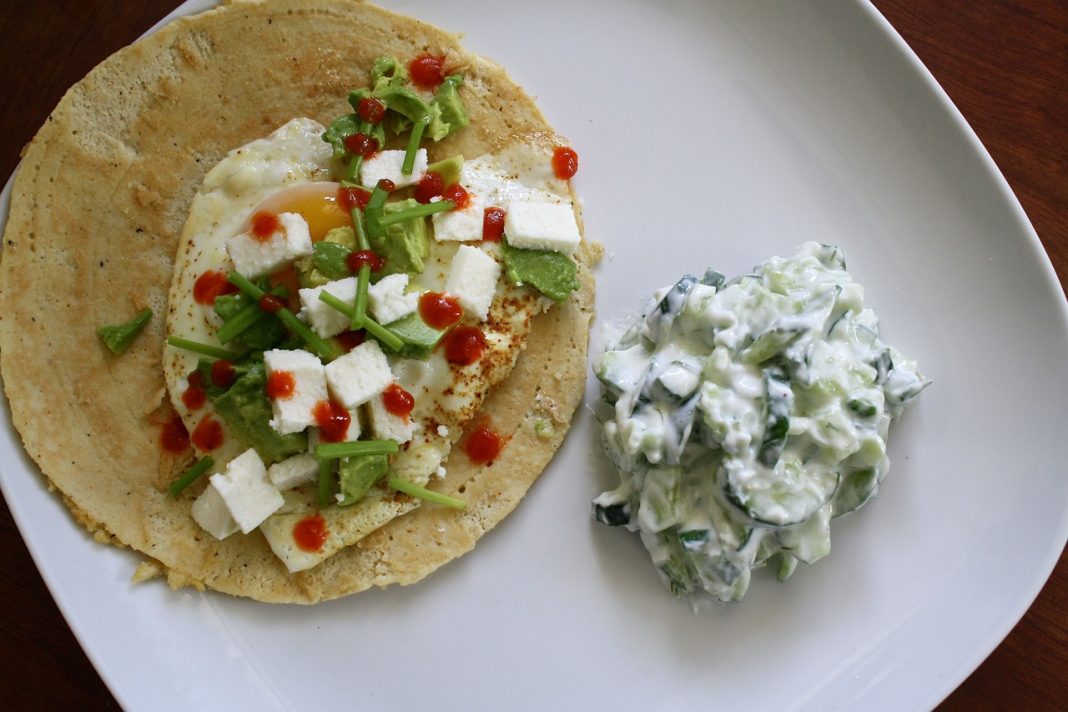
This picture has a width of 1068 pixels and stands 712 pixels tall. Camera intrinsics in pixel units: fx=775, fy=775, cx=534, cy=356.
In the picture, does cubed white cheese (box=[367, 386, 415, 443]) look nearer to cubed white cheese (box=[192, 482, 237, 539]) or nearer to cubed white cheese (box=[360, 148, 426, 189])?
cubed white cheese (box=[192, 482, 237, 539])

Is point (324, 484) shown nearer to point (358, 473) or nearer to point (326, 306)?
point (358, 473)

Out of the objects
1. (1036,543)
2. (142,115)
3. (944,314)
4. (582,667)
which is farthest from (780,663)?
(142,115)

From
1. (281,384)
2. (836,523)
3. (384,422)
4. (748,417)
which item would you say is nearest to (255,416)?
(281,384)

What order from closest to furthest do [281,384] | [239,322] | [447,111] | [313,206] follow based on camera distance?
[281,384]
[239,322]
[313,206]
[447,111]

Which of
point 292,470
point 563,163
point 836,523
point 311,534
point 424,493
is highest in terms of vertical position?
point 563,163

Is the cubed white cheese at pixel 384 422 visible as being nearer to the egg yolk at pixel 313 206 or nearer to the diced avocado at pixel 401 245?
the diced avocado at pixel 401 245

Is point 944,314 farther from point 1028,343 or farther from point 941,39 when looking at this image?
point 941,39

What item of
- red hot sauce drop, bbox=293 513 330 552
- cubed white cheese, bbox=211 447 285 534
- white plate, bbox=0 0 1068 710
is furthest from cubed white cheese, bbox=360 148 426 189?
red hot sauce drop, bbox=293 513 330 552

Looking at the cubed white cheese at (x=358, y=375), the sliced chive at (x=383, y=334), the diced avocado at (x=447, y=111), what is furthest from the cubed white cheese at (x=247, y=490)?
the diced avocado at (x=447, y=111)
